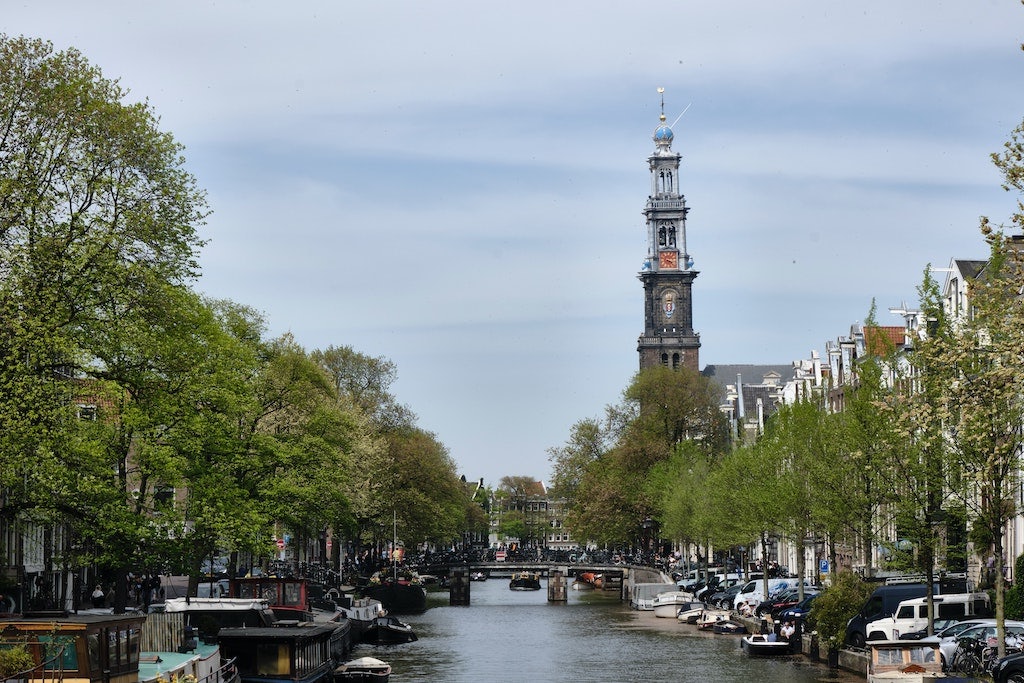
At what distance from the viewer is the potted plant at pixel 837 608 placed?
205ft

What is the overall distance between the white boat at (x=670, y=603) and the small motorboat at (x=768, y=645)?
107 feet

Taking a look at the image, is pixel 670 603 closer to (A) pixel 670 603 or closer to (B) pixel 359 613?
(A) pixel 670 603

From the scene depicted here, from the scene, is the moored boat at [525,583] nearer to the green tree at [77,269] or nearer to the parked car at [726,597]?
the parked car at [726,597]

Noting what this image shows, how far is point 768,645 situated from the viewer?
232 ft

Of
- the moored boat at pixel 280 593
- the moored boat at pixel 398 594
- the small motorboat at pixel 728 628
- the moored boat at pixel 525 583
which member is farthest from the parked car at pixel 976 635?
the moored boat at pixel 525 583

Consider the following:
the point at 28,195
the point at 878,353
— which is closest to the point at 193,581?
the point at 28,195

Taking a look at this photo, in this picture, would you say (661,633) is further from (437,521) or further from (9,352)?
(9,352)

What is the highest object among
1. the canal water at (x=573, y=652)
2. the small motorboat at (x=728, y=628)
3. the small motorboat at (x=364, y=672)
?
the small motorboat at (x=364, y=672)

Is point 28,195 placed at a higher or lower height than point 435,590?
higher

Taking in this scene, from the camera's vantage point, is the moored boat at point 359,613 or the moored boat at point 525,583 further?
the moored boat at point 525,583

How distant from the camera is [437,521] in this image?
128125mm

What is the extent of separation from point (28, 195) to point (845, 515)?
3360cm

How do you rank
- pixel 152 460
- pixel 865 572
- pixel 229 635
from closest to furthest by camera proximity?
pixel 229 635, pixel 152 460, pixel 865 572

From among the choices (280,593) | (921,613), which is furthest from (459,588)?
(921,613)
